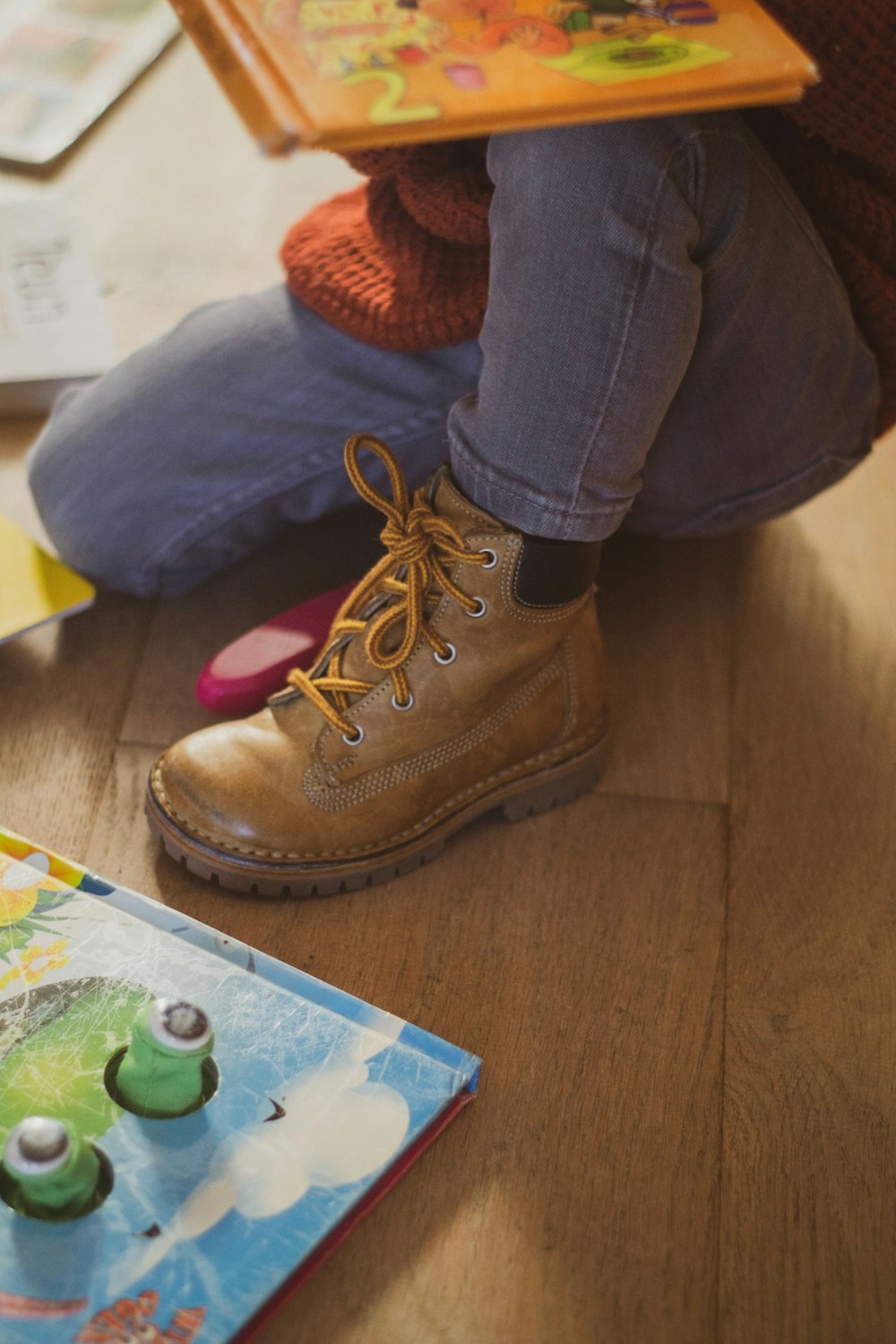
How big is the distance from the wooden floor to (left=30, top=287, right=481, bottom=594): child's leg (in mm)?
58

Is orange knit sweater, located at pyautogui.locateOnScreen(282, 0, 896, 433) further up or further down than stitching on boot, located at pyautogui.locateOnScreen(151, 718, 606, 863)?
further up

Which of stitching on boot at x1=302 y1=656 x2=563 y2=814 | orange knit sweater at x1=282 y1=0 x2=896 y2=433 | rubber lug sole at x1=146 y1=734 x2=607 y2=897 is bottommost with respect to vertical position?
rubber lug sole at x1=146 y1=734 x2=607 y2=897

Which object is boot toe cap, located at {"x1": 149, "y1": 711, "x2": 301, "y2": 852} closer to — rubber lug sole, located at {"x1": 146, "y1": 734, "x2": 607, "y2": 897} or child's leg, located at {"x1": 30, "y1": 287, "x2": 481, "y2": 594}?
rubber lug sole, located at {"x1": 146, "y1": 734, "x2": 607, "y2": 897}

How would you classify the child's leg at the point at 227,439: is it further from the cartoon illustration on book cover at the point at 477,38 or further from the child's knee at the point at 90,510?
the cartoon illustration on book cover at the point at 477,38

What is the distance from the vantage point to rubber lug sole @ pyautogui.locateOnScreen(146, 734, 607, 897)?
681mm

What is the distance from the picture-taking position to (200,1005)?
0.60 meters

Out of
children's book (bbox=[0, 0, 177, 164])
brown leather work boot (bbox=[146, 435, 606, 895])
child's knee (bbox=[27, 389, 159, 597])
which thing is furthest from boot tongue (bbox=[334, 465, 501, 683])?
children's book (bbox=[0, 0, 177, 164])

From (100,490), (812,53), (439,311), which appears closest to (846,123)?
(812,53)

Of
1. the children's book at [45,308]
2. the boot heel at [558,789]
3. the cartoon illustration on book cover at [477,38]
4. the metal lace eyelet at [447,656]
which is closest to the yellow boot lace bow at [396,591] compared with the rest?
the metal lace eyelet at [447,656]

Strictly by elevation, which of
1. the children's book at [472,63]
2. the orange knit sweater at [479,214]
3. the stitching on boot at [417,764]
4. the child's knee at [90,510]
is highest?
the children's book at [472,63]

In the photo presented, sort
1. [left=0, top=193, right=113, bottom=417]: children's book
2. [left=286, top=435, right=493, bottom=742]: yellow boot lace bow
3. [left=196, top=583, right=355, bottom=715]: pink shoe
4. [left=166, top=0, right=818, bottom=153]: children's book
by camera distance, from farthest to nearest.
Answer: [left=0, top=193, right=113, bottom=417]: children's book, [left=196, top=583, right=355, bottom=715]: pink shoe, [left=286, top=435, right=493, bottom=742]: yellow boot lace bow, [left=166, top=0, right=818, bottom=153]: children's book

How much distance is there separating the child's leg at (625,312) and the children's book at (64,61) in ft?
2.78

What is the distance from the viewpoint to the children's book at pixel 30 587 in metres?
0.80

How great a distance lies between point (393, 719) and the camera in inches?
26.7
